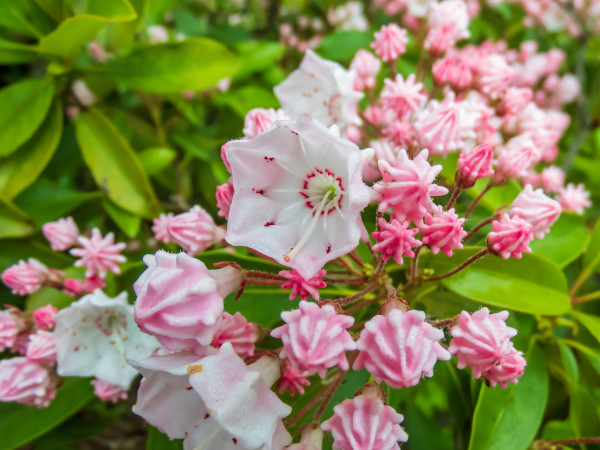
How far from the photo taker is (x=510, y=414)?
1.49 meters

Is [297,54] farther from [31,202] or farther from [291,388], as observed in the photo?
[291,388]

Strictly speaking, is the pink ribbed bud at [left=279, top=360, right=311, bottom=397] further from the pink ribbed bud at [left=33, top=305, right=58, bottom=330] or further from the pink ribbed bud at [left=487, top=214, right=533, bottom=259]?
the pink ribbed bud at [left=33, top=305, right=58, bottom=330]

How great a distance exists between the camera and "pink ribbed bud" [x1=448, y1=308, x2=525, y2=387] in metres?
1.15

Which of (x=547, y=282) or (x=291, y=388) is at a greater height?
(x=547, y=282)

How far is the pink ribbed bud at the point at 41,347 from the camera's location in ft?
5.61

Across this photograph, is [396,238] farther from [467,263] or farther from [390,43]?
[390,43]

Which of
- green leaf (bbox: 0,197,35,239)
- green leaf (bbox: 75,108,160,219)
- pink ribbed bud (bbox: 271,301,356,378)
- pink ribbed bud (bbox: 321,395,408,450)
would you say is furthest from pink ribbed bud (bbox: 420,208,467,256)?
green leaf (bbox: 0,197,35,239)

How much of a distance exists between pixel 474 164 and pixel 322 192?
1.33ft

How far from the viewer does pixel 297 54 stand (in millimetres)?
3402

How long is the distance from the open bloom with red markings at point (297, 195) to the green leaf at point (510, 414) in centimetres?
67

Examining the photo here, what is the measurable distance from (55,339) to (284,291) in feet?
2.56

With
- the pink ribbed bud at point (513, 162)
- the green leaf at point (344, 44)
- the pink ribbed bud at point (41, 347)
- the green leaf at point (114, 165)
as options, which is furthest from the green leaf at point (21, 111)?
the pink ribbed bud at point (513, 162)

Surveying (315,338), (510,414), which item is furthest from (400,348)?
(510,414)

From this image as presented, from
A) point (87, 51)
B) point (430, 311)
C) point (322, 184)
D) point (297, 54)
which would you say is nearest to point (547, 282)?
point (430, 311)
